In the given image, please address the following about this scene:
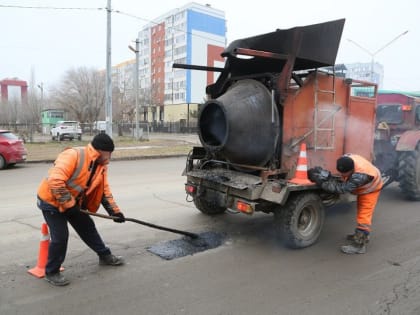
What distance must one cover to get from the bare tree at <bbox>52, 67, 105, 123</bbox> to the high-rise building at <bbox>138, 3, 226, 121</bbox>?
22.9 m

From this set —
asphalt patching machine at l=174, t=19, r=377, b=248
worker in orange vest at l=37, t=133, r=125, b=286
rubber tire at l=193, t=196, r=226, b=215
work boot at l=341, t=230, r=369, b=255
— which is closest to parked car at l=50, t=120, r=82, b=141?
rubber tire at l=193, t=196, r=226, b=215

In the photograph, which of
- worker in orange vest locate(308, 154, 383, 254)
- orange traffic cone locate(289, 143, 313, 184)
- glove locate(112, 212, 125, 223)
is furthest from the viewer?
orange traffic cone locate(289, 143, 313, 184)

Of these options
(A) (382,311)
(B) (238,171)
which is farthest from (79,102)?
(A) (382,311)

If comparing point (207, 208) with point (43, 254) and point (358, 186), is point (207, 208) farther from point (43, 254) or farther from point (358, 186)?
point (43, 254)

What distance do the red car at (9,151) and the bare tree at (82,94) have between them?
28139mm

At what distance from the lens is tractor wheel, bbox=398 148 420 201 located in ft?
23.5

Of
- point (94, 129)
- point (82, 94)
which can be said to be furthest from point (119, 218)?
point (82, 94)

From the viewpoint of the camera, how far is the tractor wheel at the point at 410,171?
7164 millimetres

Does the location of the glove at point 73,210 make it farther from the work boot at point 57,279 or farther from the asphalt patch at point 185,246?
the asphalt patch at point 185,246

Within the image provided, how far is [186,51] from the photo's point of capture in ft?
243

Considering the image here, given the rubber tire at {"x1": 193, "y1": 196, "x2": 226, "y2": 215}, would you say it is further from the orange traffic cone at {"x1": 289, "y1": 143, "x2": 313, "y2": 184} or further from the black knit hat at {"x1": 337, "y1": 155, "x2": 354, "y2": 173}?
the black knit hat at {"x1": 337, "y1": 155, "x2": 354, "y2": 173}

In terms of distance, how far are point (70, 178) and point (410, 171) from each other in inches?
250

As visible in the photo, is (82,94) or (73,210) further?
(82,94)

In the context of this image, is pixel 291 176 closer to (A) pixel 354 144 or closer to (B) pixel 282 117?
(B) pixel 282 117
